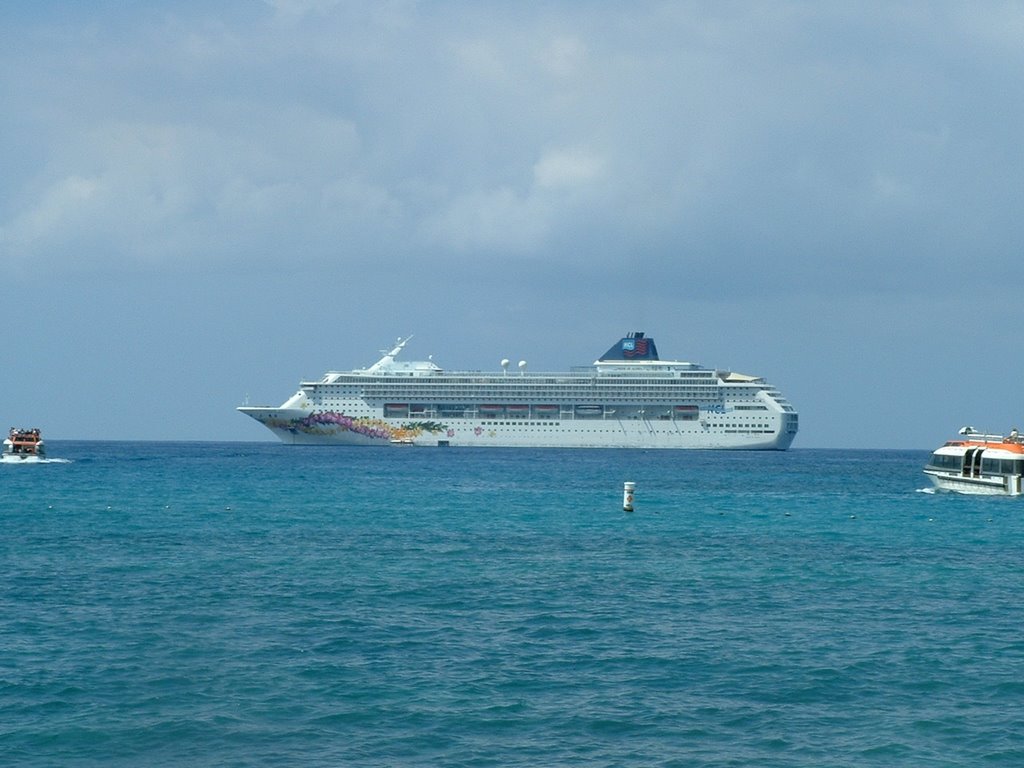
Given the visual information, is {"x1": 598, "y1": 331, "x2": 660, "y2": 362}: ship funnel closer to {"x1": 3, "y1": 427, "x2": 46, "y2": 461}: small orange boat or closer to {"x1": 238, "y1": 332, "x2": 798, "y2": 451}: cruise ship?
{"x1": 238, "y1": 332, "x2": 798, "y2": 451}: cruise ship

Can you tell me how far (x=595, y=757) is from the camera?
14.0m

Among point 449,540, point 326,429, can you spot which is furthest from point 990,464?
point 326,429

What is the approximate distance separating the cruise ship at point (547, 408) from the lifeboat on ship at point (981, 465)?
71.4m

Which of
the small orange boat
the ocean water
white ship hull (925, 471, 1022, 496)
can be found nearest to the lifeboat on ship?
white ship hull (925, 471, 1022, 496)

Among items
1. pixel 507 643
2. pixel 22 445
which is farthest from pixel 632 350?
pixel 507 643

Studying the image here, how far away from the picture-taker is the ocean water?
14625 millimetres

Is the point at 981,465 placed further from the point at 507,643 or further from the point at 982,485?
the point at 507,643

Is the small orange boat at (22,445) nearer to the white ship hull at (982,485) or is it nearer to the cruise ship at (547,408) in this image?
the cruise ship at (547,408)

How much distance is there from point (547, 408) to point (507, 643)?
11588 cm

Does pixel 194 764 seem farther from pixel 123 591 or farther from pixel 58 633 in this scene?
pixel 123 591

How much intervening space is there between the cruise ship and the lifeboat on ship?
234ft

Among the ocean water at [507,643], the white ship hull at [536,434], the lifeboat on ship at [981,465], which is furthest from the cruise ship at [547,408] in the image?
the ocean water at [507,643]

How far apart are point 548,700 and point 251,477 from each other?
2279 inches

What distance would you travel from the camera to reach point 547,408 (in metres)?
136
